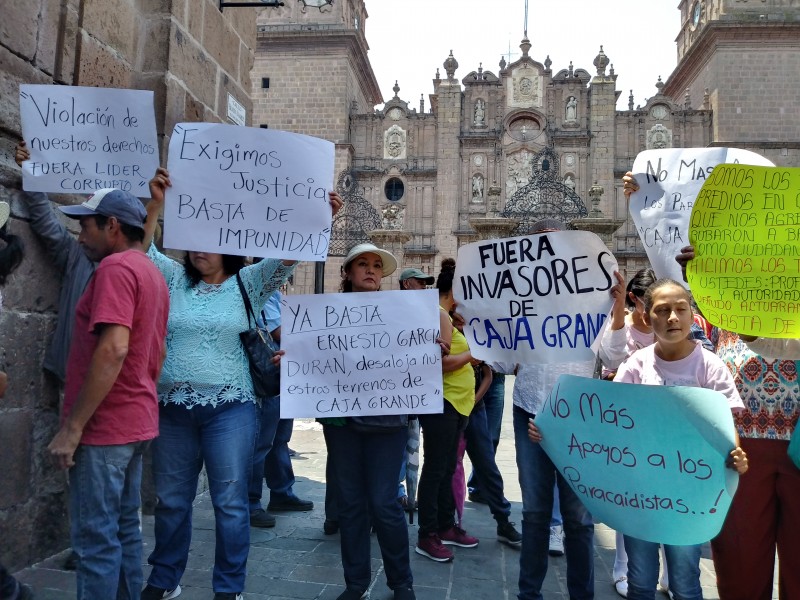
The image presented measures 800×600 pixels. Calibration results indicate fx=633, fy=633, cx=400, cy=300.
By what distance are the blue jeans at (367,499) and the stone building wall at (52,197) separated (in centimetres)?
180

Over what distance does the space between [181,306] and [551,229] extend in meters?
1.89

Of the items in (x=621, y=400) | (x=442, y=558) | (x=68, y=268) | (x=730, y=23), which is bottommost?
(x=442, y=558)

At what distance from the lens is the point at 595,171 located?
29500mm

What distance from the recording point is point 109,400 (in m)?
2.49

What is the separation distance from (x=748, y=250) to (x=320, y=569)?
286cm

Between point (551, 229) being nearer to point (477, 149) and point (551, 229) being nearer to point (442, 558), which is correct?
point (442, 558)

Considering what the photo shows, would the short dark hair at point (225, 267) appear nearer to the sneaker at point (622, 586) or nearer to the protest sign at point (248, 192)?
the protest sign at point (248, 192)

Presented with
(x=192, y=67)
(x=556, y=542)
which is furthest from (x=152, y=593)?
(x=192, y=67)

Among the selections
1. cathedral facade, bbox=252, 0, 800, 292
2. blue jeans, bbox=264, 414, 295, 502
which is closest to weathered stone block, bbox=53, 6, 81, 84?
blue jeans, bbox=264, 414, 295, 502

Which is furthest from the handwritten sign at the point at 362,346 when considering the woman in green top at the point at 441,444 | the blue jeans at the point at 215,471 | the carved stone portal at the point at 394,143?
the carved stone portal at the point at 394,143

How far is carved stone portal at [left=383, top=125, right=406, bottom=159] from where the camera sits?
99.6 ft

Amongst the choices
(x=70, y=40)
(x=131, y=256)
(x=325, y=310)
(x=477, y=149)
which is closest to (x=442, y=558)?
(x=325, y=310)

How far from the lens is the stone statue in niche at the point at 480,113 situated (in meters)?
30.1

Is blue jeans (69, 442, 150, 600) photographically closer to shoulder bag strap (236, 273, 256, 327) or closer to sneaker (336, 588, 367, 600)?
shoulder bag strap (236, 273, 256, 327)
